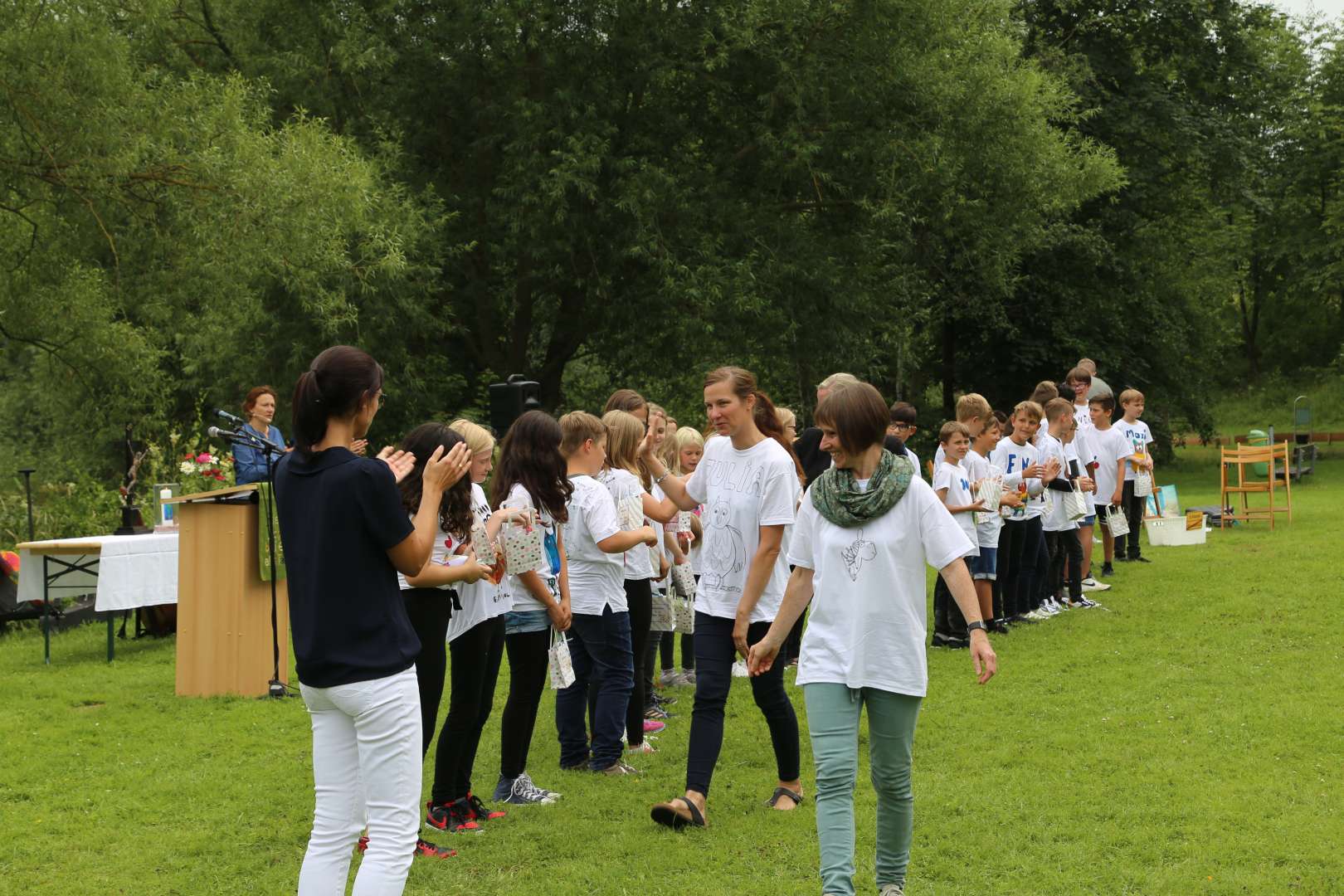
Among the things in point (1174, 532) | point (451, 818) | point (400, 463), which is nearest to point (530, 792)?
point (451, 818)

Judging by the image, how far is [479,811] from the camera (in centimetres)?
632

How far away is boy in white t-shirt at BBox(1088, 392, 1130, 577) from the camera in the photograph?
14.3 metres

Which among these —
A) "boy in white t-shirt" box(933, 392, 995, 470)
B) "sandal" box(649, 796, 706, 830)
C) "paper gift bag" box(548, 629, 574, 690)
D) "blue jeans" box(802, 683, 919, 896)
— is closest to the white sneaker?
"paper gift bag" box(548, 629, 574, 690)

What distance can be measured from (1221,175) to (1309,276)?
5006 millimetres

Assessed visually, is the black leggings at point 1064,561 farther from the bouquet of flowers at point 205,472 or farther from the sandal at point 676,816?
the bouquet of flowers at point 205,472

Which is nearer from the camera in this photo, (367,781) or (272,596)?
(367,781)

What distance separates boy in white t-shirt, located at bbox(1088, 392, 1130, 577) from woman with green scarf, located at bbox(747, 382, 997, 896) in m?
10.2

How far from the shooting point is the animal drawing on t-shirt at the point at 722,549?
6.11 m

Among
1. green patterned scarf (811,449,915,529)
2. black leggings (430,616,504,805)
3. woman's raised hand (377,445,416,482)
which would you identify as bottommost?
black leggings (430,616,504,805)

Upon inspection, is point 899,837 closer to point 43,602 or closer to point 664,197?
point 43,602

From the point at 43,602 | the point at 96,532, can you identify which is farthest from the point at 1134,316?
the point at 43,602

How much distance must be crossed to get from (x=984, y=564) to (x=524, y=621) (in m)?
5.51

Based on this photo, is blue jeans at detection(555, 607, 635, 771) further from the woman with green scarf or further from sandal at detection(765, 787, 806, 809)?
the woman with green scarf

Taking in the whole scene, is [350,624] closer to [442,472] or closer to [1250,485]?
[442,472]
